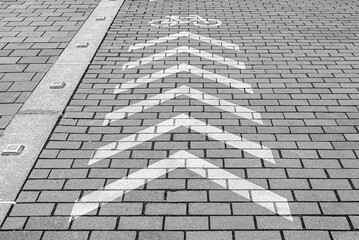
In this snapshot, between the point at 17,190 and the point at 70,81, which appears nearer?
the point at 17,190

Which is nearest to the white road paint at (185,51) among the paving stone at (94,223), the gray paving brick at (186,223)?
the paving stone at (94,223)

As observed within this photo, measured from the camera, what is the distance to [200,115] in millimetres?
5023

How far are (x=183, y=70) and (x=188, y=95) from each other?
79 cm

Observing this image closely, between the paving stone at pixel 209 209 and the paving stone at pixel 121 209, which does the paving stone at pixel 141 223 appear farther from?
the paving stone at pixel 209 209

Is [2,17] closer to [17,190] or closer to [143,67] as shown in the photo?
[143,67]

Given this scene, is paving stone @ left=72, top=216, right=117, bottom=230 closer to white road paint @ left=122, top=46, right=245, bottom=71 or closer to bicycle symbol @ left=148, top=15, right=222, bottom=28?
white road paint @ left=122, top=46, right=245, bottom=71

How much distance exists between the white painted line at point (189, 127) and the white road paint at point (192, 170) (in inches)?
16.5

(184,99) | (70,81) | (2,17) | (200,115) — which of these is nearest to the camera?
(200,115)

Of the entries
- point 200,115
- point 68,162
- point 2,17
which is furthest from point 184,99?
point 2,17

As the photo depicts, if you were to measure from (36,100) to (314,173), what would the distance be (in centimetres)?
320

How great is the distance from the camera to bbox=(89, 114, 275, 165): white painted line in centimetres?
433

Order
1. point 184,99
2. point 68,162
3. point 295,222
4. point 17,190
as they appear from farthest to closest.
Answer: point 184,99, point 68,162, point 17,190, point 295,222

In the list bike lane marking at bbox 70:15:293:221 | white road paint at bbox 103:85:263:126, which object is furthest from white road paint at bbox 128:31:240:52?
white road paint at bbox 103:85:263:126

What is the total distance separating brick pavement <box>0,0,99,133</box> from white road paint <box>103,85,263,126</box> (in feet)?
3.84
